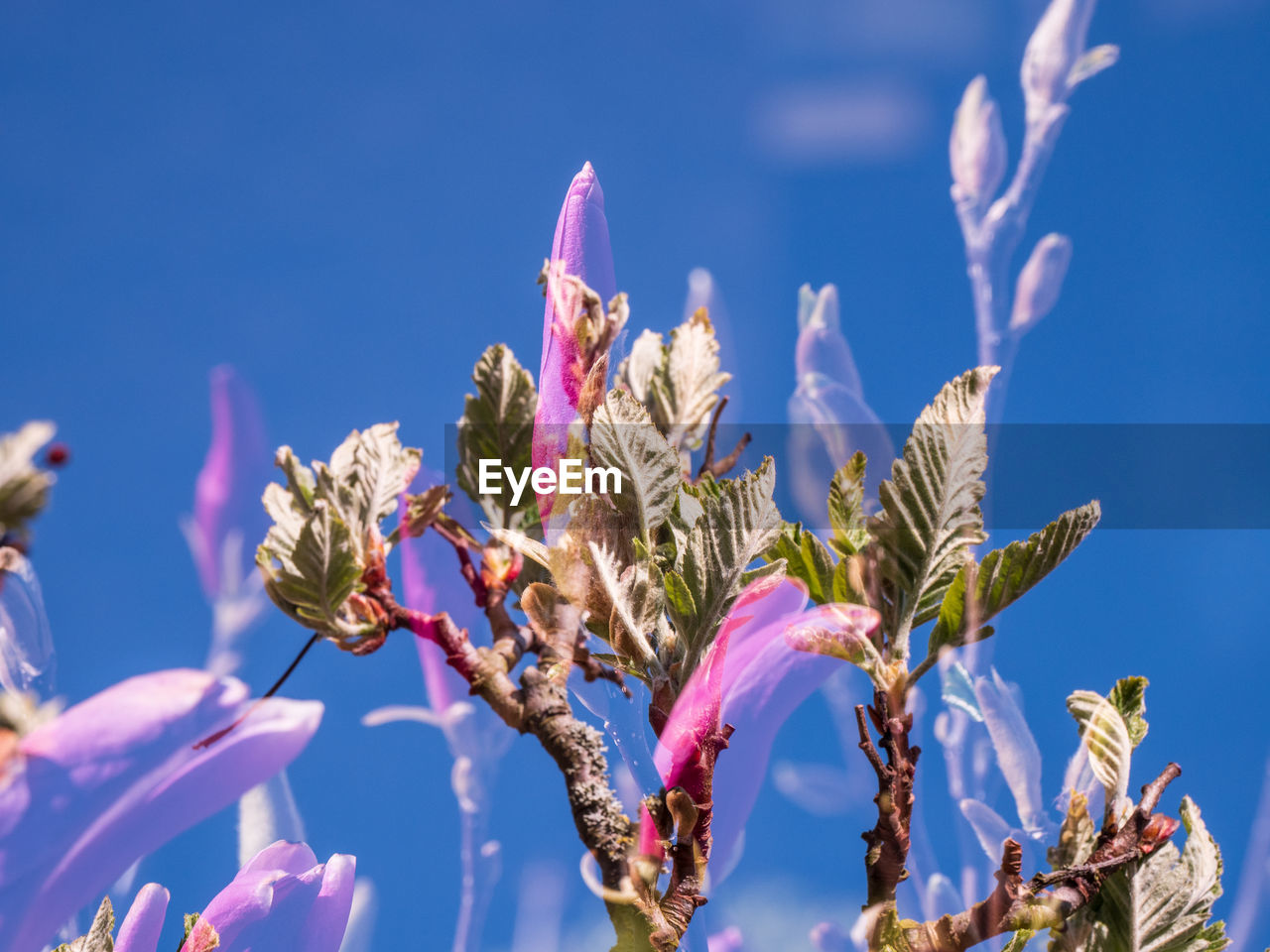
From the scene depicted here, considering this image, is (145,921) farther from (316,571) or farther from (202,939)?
(316,571)

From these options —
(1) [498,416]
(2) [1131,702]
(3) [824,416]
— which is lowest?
(2) [1131,702]

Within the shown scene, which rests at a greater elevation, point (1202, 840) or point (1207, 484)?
point (1207, 484)

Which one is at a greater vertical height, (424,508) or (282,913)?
(424,508)

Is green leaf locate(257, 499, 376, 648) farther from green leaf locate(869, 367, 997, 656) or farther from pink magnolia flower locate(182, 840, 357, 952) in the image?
green leaf locate(869, 367, 997, 656)

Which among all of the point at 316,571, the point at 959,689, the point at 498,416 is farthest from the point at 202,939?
the point at 959,689

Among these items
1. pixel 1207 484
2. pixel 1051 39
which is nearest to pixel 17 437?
pixel 1207 484

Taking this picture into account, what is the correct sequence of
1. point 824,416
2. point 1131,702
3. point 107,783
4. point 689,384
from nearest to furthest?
1. point 107,783
2. point 1131,702
3. point 689,384
4. point 824,416

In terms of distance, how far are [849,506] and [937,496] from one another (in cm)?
3

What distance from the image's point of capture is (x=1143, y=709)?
1.09 ft

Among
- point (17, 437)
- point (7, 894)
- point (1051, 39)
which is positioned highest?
point (1051, 39)

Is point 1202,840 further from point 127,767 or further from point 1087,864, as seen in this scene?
point 127,767

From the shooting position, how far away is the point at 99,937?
1.08ft

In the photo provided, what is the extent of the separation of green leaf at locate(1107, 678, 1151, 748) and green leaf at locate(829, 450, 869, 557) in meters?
0.12

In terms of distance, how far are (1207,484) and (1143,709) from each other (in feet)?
0.41
